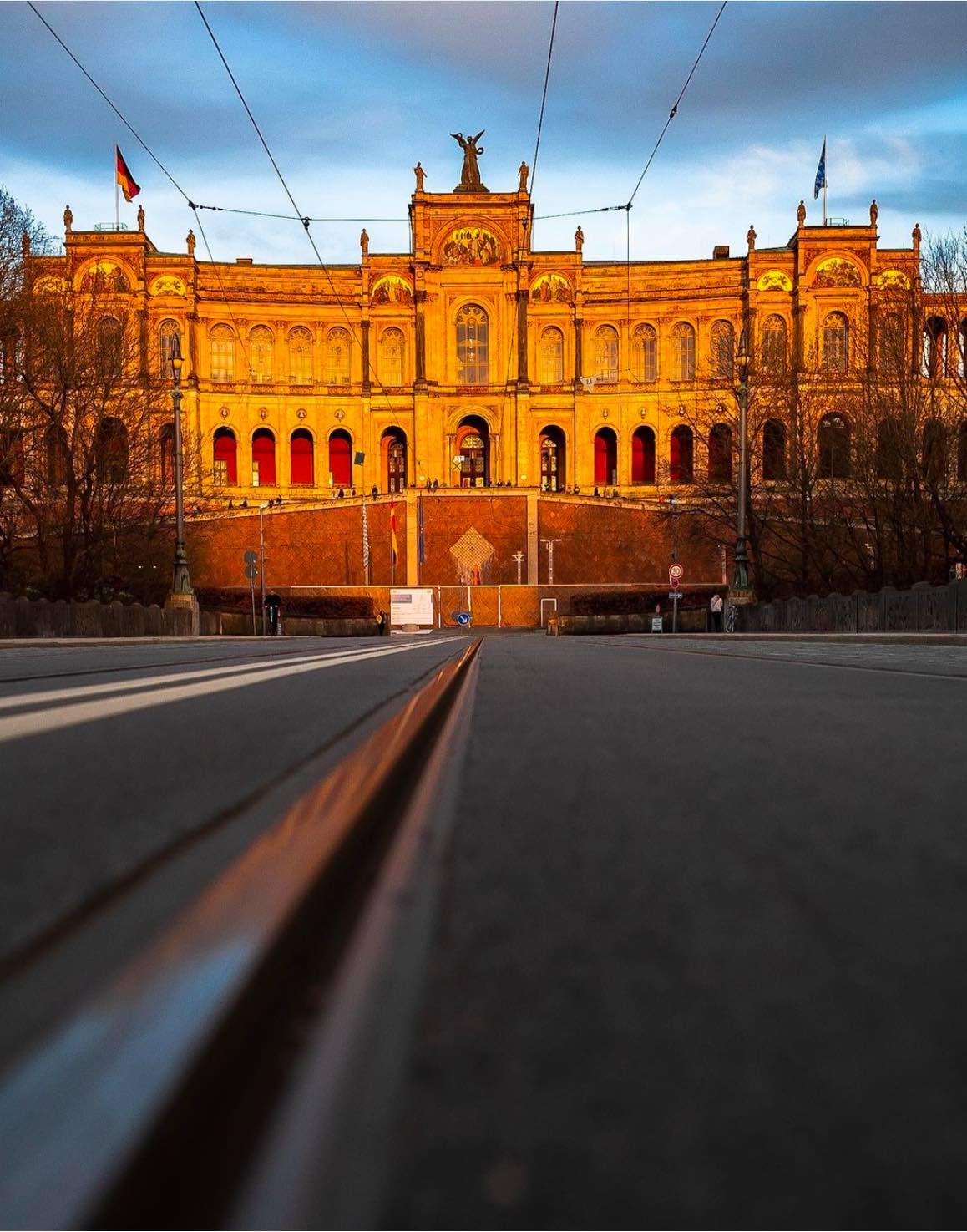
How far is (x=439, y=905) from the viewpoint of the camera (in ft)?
1.76

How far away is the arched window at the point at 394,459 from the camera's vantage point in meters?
61.7

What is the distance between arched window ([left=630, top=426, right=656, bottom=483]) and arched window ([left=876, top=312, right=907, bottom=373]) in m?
32.3

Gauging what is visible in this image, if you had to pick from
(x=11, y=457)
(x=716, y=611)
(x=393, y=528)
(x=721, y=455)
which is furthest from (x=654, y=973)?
(x=393, y=528)

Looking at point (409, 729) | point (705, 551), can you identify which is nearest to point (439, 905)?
point (409, 729)

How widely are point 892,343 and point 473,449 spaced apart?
36.3 meters

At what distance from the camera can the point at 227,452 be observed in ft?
199

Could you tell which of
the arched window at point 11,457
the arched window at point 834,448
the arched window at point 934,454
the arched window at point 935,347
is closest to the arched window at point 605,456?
the arched window at point 834,448

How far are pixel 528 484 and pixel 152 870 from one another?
57447 mm

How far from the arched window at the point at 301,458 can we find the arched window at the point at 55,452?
110 ft

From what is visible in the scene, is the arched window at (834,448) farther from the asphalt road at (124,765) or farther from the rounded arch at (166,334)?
the rounded arch at (166,334)

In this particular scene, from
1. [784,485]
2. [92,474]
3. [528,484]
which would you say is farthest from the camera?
[528,484]

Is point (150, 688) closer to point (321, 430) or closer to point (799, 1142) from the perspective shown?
point (799, 1142)

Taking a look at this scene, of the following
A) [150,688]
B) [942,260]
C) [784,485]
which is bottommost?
[150,688]

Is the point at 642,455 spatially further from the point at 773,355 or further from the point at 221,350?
the point at 773,355
